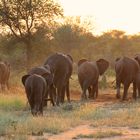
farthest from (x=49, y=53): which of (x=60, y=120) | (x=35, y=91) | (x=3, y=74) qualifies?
(x=60, y=120)

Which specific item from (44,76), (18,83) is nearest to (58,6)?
(18,83)

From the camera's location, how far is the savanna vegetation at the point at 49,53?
483 inches

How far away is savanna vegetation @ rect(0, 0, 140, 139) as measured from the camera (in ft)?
40.2

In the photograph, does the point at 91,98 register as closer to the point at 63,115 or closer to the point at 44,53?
the point at 63,115

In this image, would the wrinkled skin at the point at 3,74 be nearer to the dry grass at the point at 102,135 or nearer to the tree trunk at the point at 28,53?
the tree trunk at the point at 28,53

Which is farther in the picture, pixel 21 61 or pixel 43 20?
pixel 21 61

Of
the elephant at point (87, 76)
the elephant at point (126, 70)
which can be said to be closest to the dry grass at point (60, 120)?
the elephant at point (126, 70)

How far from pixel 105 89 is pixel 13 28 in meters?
7.93

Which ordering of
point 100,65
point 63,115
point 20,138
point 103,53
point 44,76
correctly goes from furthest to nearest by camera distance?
point 103,53 < point 100,65 < point 44,76 < point 63,115 < point 20,138

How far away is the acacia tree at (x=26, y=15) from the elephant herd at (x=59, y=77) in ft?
31.1

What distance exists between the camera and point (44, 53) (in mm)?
33062

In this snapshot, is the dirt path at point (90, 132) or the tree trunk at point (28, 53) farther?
the tree trunk at point (28, 53)

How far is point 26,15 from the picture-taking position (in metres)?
31.7

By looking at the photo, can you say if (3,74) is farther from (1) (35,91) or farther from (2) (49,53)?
(1) (35,91)
